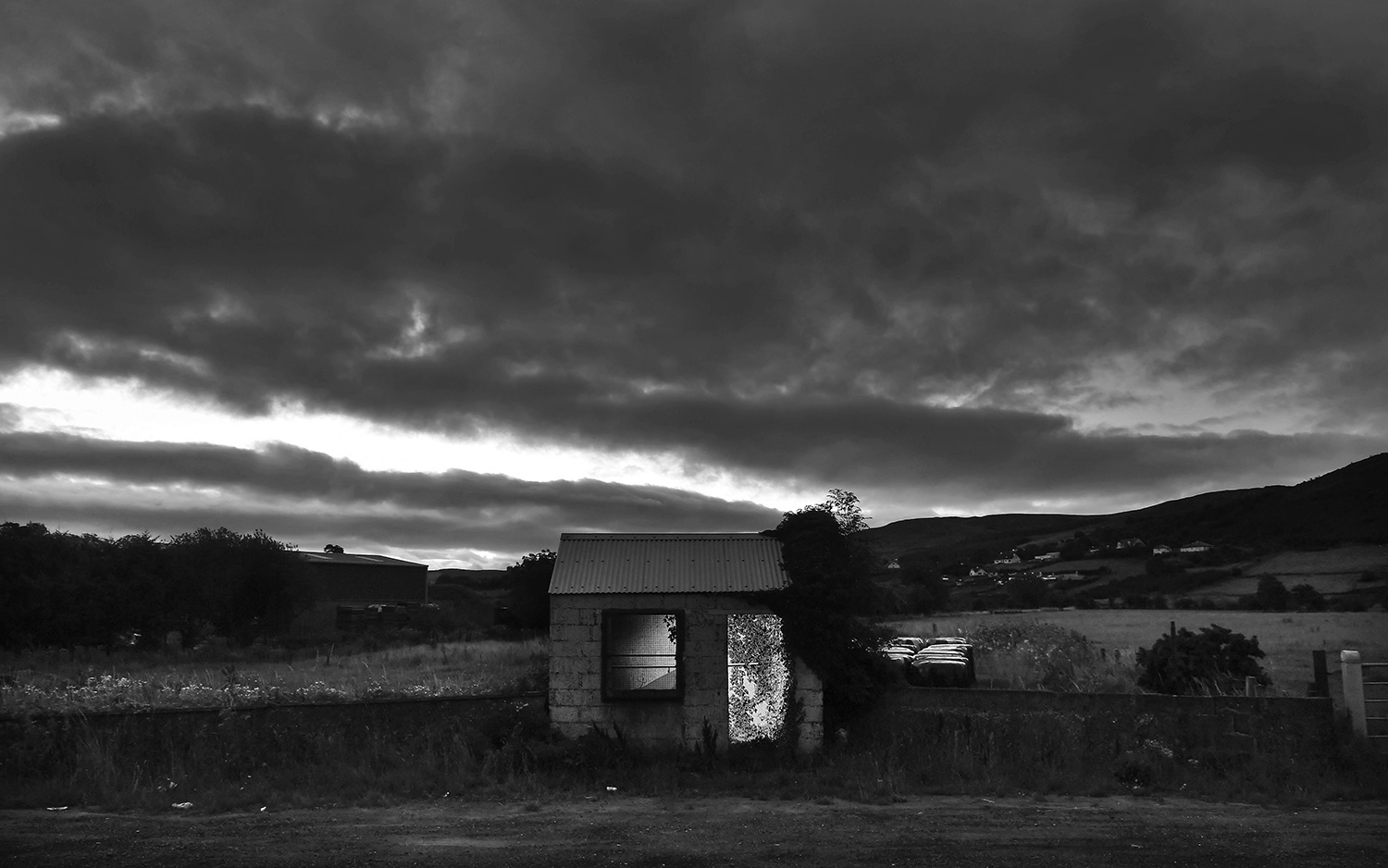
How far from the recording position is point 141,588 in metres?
45.1

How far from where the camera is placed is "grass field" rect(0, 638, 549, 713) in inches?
668

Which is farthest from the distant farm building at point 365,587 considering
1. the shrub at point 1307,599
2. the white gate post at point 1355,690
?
the white gate post at point 1355,690

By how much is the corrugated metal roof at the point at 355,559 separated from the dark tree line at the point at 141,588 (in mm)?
16301

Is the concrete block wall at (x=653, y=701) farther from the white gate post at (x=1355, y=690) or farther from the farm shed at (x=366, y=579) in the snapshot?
the farm shed at (x=366, y=579)

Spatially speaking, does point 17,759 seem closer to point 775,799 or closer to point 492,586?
point 775,799

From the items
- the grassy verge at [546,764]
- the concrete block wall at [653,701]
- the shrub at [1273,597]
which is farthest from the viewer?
the shrub at [1273,597]

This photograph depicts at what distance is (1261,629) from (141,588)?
171 feet

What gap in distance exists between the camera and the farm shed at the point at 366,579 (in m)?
71.2

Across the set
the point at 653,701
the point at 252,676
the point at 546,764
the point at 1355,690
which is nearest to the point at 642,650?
the point at 653,701

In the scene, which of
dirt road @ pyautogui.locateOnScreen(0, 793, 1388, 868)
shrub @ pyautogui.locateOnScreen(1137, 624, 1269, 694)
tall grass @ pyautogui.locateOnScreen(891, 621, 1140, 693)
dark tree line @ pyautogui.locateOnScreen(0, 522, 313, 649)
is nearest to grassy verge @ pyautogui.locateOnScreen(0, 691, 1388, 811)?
dirt road @ pyautogui.locateOnScreen(0, 793, 1388, 868)

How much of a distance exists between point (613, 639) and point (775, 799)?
22.0ft

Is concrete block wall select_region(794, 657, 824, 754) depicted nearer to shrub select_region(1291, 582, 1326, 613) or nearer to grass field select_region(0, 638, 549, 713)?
grass field select_region(0, 638, 549, 713)

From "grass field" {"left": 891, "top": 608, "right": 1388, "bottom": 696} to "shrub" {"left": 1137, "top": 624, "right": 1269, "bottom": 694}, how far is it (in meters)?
3.56

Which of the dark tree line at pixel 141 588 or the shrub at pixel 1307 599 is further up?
the dark tree line at pixel 141 588
